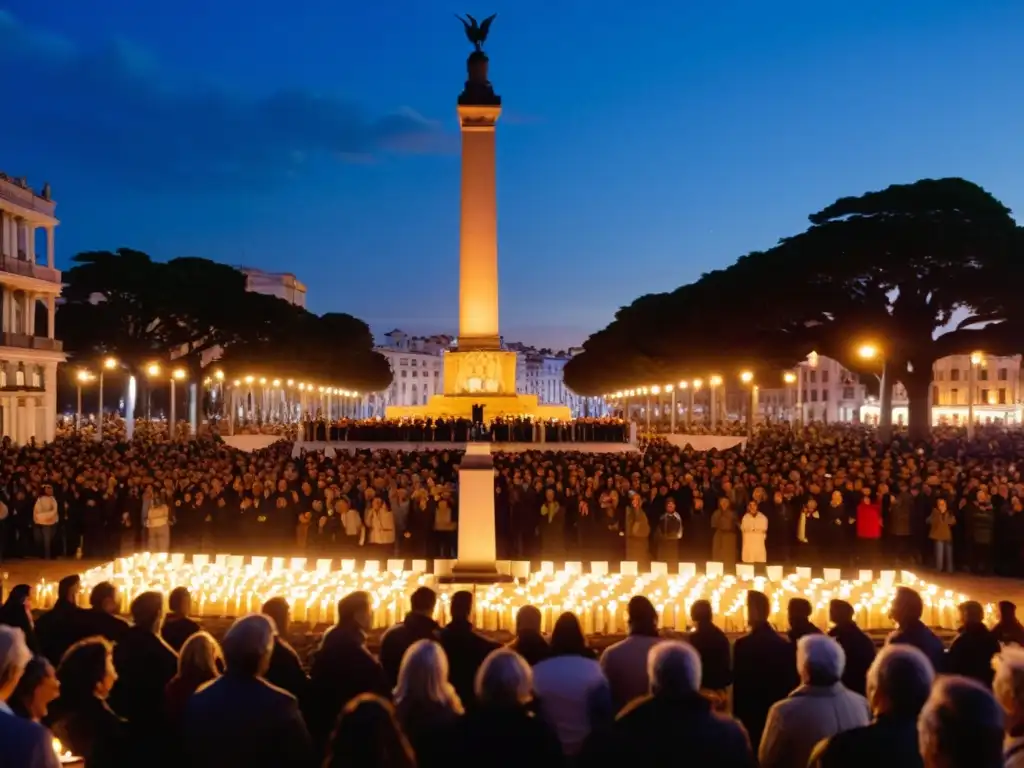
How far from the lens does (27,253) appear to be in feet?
177

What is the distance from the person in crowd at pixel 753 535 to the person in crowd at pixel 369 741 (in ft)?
39.3

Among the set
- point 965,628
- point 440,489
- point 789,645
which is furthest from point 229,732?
point 440,489

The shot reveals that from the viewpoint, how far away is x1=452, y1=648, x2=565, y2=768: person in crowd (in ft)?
14.3

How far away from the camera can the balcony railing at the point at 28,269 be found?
1975 inches

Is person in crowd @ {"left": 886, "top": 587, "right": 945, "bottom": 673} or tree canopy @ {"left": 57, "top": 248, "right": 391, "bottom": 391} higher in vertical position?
tree canopy @ {"left": 57, "top": 248, "right": 391, "bottom": 391}

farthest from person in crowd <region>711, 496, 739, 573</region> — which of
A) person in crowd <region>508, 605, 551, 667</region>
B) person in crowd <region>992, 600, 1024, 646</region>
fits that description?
person in crowd <region>508, 605, 551, 667</region>

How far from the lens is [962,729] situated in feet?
11.4

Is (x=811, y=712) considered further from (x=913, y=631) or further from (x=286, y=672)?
(x=286, y=672)

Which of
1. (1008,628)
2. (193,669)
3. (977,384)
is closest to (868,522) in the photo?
(1008,628)

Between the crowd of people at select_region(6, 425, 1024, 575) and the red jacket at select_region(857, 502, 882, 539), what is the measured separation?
30 mm

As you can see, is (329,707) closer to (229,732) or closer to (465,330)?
(229,732)

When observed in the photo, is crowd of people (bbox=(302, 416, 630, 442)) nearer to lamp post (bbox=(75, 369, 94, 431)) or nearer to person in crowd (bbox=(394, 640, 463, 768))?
lamp post (bbox=(75, 369, 94, 431))

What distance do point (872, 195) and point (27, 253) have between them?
1678 inches

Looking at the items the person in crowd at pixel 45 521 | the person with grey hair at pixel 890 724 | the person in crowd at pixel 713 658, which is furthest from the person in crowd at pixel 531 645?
the person in crowd at pixel 45 521
